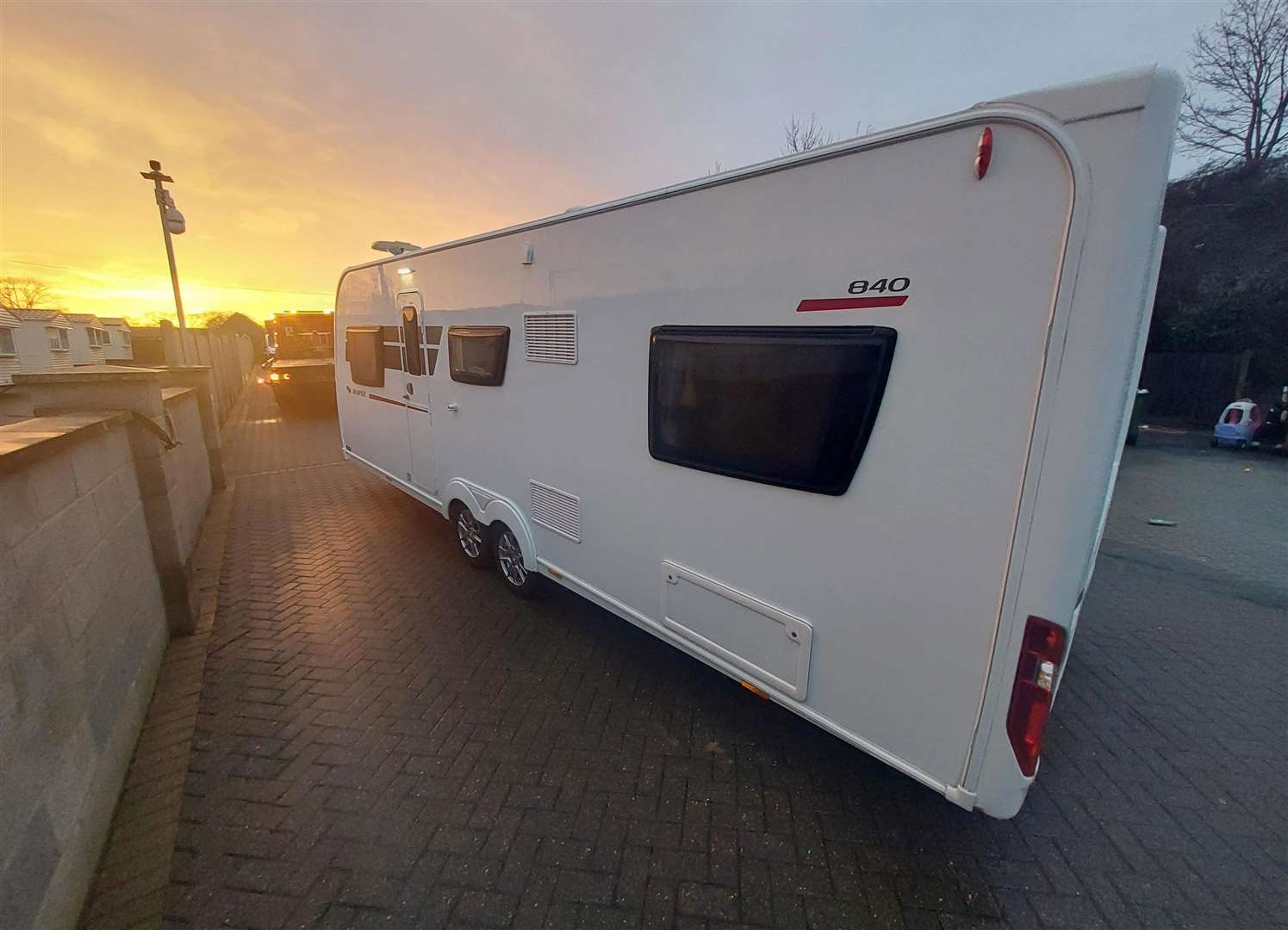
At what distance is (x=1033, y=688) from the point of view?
1754 mm

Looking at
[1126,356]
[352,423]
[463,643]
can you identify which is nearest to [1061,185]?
[1126,356]

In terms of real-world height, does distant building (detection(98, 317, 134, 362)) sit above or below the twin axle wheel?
above

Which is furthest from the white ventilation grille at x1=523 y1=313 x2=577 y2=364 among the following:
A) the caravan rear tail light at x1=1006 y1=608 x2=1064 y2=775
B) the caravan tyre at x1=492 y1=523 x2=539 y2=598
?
the caravan rear tail light at x1=1006 y1=608 x2=1064 y2=775

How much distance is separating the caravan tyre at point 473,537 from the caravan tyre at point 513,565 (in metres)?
0.16

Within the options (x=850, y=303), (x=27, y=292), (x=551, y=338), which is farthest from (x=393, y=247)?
(x=27, y=292)

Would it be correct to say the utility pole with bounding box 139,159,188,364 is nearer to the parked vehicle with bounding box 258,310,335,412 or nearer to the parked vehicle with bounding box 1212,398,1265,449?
the parked vehicle with bounding box 258,310,335,412

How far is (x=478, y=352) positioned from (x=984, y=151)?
3.42 metres

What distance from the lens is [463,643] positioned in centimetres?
383

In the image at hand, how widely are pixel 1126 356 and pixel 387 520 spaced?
22.8ft

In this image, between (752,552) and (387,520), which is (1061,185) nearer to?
(752,552)

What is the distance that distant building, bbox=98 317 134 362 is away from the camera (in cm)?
1389

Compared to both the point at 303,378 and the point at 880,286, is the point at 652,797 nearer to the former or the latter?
the point at 880,286

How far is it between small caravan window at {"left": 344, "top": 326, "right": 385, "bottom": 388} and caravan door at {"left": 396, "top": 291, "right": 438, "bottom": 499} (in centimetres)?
63

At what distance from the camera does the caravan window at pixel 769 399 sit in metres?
1.99
